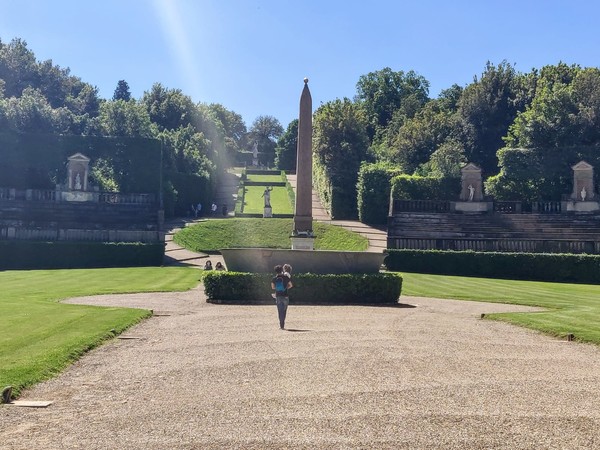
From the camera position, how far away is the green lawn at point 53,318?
1381 centimetres

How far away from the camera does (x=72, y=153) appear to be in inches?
2628

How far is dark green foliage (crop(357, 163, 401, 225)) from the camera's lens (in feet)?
220

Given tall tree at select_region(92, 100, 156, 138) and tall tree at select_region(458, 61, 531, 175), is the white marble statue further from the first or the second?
tall tree at select_region(92, 100, 156, 138)

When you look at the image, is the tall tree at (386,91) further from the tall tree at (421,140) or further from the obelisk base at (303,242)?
the obelisk base at (303,242)

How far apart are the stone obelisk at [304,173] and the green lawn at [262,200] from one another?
38.7 m

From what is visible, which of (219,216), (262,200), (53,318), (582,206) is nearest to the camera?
(53,318)

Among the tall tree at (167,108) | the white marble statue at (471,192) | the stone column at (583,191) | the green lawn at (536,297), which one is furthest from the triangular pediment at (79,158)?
the tall tree at (167,108)

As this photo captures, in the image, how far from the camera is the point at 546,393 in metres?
12.2

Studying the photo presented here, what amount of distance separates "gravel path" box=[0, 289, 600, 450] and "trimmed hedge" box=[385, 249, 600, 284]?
2565 centimetres

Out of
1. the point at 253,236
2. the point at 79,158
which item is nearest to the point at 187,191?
the point at 79,158

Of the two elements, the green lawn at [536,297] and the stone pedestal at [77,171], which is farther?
the stone pedestal at [77,171]

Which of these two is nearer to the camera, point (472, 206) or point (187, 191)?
point (472, 206)

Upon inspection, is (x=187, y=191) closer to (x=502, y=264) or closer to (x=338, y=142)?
(x=338, y=142)

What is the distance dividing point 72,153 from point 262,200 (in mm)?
22833
